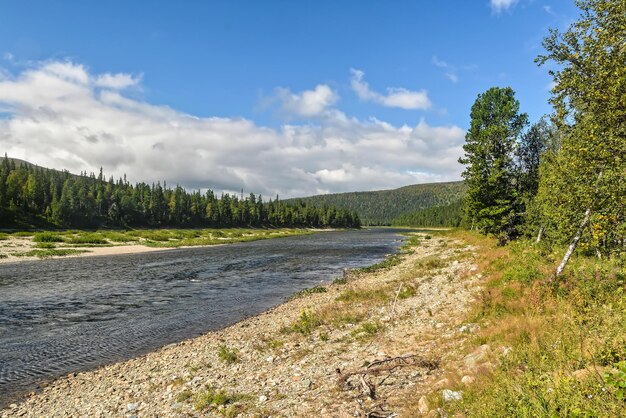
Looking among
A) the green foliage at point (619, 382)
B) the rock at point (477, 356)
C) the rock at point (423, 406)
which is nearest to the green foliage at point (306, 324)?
the rock at point (477, 356)

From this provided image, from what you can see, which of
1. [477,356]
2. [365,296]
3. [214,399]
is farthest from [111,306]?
[477,356]

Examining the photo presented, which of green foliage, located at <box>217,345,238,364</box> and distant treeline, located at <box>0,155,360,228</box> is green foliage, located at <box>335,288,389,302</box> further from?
distant treeline, located at <box>0,155,360,228</box>

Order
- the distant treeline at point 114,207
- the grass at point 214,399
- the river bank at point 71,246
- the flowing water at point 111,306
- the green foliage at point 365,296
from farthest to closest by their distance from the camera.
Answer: the distant treeline at point 114,207 → the river bank at point 71,246 → the green foliage at point 365,296 → the flowing water at point 111,306 → the grass at point 214,399

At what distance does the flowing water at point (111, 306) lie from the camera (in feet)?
56.7

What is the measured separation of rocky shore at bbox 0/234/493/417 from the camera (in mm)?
9969

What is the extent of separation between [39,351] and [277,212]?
584 ft

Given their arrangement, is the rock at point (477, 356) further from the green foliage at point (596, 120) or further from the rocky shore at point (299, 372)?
the green foliage at point (596, 120)

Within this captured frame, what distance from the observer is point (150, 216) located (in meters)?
148

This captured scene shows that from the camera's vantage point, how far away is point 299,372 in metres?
12.7

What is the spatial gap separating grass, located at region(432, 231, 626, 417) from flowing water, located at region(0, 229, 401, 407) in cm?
1586

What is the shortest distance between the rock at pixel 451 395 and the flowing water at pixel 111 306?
49.2 feet

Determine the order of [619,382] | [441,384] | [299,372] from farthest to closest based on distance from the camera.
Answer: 1. [299,372]
2. [441,384]
3. [619,382]

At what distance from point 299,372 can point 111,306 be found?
67.0 ft

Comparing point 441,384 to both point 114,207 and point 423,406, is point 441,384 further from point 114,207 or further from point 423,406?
point 114,207
